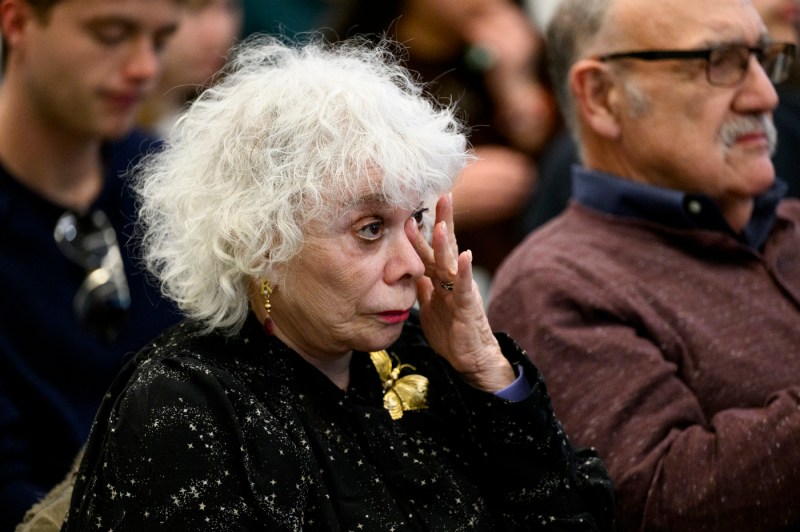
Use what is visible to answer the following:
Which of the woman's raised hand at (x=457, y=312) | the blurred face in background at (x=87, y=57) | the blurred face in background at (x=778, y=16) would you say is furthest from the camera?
the blurred face in background at (x=778, y=16)

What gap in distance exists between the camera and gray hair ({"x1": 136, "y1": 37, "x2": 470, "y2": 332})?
1736 mm

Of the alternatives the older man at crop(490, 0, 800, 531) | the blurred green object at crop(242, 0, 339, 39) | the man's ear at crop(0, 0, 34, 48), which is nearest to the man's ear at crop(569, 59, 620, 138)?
the older man at crop(490, 0, 800, 531)

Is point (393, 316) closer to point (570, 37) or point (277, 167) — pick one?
point (277, 167)

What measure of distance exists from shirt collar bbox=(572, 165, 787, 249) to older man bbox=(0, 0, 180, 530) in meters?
1.14

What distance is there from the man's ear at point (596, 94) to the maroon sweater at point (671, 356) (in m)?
0.20

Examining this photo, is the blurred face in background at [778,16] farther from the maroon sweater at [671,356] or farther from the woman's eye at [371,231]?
the woman's eye at [371,231]

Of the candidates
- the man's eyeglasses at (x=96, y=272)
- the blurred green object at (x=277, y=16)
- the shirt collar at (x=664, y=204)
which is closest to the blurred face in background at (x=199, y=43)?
the blurred green object at (x=277, y=16)

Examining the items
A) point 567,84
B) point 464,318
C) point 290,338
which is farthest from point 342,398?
point 567,84

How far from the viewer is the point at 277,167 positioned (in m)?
1.74

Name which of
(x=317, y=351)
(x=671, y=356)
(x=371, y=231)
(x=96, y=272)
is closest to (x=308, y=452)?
(x=317, y=351)

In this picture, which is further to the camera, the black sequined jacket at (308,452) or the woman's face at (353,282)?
the woman's face at (353,282)

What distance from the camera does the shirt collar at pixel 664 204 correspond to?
94.3 inches

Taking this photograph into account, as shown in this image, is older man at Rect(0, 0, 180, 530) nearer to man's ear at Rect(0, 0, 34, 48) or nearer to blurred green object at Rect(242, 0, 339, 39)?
man's ear at Rect(0, 0, 34, 48)

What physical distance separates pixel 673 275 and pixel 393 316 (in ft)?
2.61
